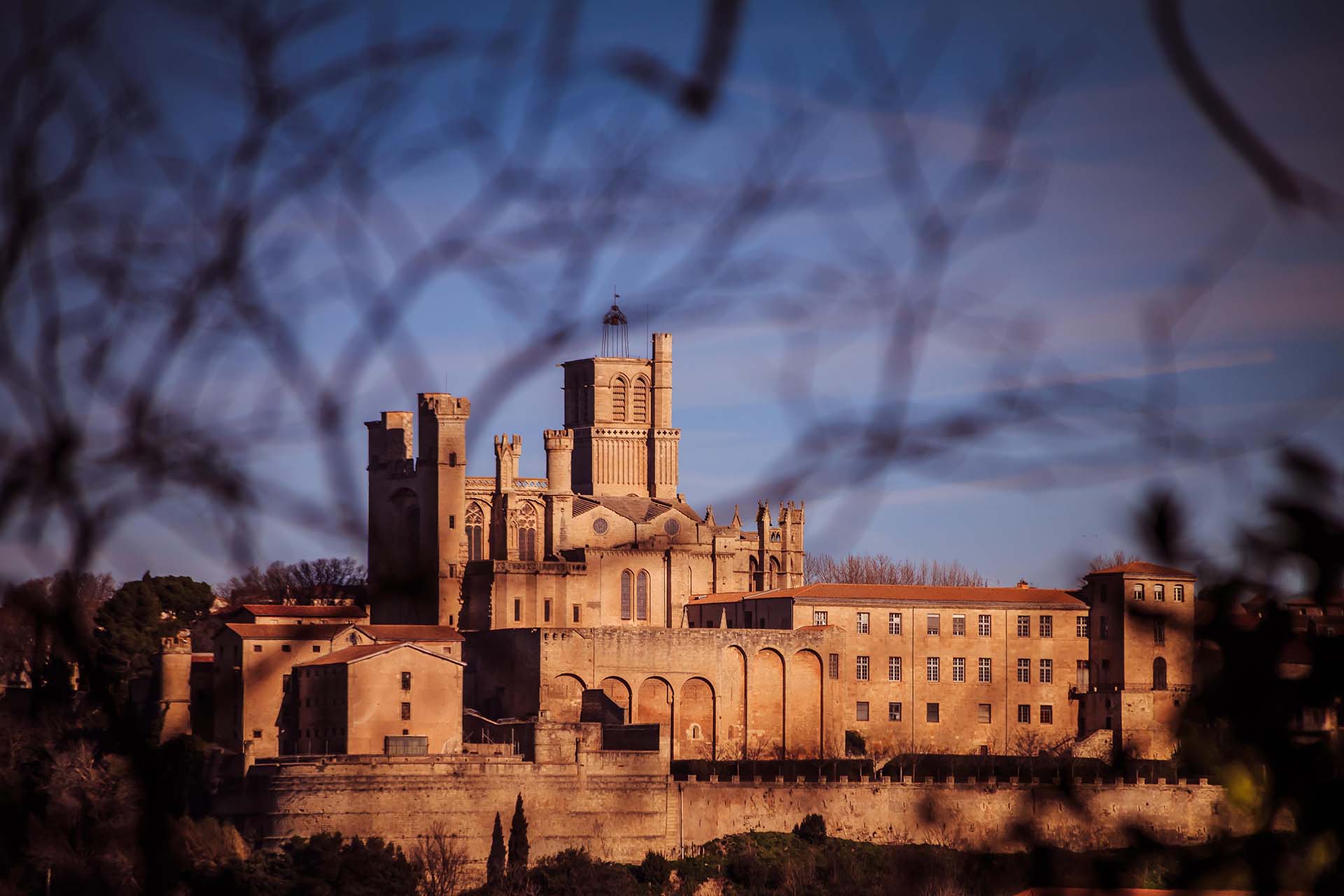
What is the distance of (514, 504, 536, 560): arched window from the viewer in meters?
69.1

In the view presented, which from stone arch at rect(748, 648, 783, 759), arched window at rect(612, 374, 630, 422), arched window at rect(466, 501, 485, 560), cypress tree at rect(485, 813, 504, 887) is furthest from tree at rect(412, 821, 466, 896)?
arched window at rect(612, 374, 630, 422)

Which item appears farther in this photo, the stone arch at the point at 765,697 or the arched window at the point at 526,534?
the arched window at the point at 526,534

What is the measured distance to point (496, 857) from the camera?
54.8 m

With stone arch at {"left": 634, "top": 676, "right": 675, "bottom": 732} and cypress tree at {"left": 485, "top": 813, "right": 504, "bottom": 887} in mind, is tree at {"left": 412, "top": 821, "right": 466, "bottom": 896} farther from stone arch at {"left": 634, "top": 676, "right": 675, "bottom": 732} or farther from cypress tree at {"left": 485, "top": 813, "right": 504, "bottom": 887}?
stone arch at {"left": 634, "top": 676, "right": 675, "bottom": 732}

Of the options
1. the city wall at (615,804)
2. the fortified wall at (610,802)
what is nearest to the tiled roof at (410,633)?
the fortified wall at (610,802)

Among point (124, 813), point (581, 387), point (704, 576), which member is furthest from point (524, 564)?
point (124, 813)

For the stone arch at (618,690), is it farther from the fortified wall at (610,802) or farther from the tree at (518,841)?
the tree at (518,841)

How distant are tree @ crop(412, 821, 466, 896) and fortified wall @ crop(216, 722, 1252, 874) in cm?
29

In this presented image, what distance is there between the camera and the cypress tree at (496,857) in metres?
53.8

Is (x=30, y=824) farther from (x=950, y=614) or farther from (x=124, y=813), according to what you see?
(x=950, y=614)

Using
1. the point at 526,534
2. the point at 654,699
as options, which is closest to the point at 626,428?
the point at 526,534

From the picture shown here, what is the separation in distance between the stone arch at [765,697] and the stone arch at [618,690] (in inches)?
158

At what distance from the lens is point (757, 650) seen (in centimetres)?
6438

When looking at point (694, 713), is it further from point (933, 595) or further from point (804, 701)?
point (933, 595)
